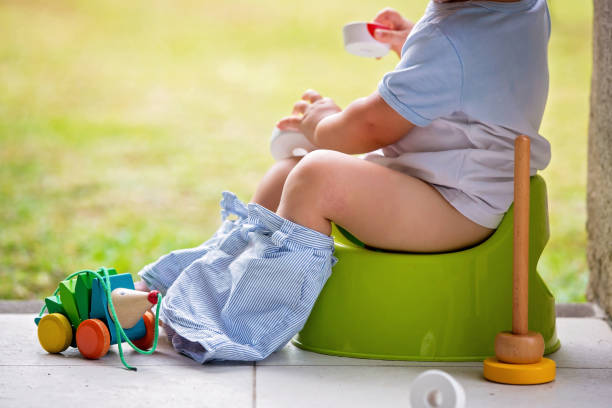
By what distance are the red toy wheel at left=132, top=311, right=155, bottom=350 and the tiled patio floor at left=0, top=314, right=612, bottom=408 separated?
0.02 meters

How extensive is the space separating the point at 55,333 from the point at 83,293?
74mm

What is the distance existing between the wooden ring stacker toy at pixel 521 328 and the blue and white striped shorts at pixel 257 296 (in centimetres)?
29

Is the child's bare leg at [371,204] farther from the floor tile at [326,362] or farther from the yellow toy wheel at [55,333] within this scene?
the yellow toy wheel at [55,333]

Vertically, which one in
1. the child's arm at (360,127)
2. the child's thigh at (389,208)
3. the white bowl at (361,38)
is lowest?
the child's thigh at (389,208)

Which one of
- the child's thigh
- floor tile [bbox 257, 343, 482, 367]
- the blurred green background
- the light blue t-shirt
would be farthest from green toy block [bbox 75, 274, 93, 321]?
the blurred green background

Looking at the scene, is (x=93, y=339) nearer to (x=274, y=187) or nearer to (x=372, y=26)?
(x=274, y=187)

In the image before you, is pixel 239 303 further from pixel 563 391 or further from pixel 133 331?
pixel 563 391

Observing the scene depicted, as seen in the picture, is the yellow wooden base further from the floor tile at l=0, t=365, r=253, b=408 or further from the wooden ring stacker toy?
the floor tile at l=0, t=365, r=253, b=408

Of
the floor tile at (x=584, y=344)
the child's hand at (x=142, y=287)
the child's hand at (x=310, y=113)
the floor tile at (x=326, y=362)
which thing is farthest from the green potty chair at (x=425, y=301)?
the child's hand at (x=142, y=287)

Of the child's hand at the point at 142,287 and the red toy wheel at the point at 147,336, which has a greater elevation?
the child's hand at the point at 142,287

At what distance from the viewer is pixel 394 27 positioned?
1.43 meters

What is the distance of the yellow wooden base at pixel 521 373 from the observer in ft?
3.43

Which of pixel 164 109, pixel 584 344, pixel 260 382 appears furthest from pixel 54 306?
pixel 164 109

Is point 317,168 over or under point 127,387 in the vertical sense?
over
